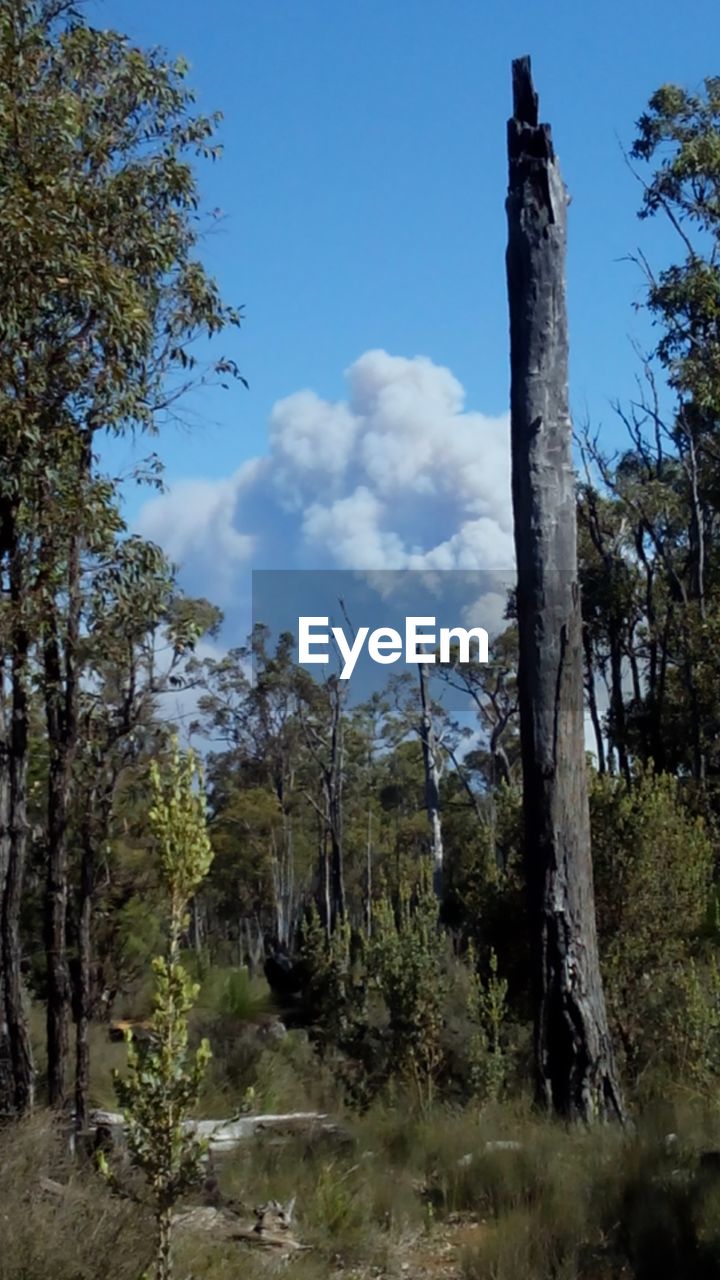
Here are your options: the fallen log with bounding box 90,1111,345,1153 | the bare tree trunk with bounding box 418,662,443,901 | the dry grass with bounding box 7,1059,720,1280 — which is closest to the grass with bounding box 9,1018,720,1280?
the dry grass with bounding box 7,1059,720,1280

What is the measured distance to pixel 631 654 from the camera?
3114 centimetres

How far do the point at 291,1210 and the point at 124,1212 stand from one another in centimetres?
175

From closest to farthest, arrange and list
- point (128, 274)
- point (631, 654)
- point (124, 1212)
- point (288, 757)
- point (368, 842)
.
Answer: point (124, 1212) < point (128, 274) < point (631, 654) < point (288, 757) < point (368, 842)

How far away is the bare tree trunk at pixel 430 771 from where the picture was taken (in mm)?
34938

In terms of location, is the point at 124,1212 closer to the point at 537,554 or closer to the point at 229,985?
the point at 537,554

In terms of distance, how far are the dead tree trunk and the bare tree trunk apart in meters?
25.2

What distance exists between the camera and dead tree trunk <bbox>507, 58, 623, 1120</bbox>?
902 cm

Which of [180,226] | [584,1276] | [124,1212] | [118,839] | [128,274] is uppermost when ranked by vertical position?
[180,226]

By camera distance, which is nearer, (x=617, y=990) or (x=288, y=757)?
(x=617, y=990)

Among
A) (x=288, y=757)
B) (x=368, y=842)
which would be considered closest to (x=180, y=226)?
(x=288, y=757)

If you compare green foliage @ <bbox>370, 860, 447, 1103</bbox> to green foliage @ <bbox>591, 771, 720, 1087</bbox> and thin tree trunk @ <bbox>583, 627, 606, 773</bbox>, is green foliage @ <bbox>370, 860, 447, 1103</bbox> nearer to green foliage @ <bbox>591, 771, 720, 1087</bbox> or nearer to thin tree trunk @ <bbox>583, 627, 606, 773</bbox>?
green foliage @ <bbox>591, 771, 720, 1087</bbox>

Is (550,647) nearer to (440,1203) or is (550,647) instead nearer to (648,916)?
(648,916)

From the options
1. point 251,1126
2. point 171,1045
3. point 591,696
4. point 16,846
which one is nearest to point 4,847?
point 16,846

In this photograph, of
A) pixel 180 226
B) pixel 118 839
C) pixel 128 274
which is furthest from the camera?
pixel 118 839
